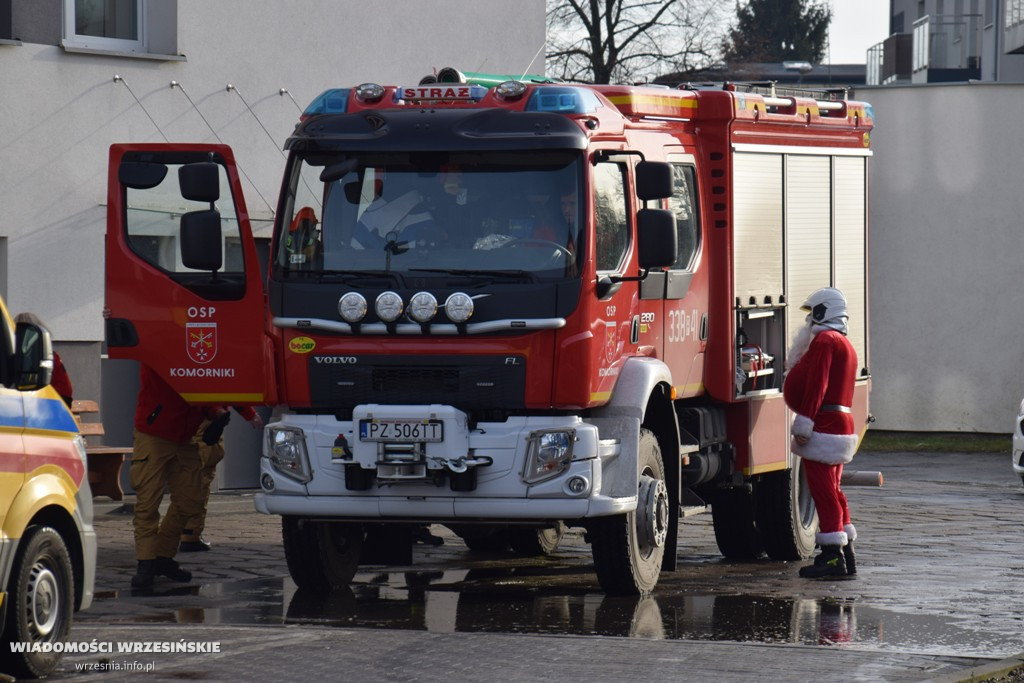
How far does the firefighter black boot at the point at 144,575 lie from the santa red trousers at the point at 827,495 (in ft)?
14.2

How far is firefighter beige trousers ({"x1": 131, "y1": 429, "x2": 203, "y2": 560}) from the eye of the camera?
11875 mm

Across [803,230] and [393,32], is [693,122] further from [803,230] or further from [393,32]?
[393,32]

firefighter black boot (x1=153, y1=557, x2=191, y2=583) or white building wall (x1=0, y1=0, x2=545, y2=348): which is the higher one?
white building wall (x1=0, y1=0, x2=545, y2=348)

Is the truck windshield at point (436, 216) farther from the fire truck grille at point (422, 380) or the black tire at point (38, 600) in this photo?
the black tire at point (38, 600)

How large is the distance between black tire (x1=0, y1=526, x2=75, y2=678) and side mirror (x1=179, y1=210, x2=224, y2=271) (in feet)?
8.52

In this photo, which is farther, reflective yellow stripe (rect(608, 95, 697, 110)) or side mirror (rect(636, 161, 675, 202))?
reflective yellow stripe (rect(608, 95, 697, 110))

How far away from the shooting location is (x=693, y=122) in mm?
12383

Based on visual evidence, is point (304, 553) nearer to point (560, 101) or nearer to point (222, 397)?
point (222, 397)

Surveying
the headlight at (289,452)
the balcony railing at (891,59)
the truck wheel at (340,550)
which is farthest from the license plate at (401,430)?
the balcony railing at (891,59)

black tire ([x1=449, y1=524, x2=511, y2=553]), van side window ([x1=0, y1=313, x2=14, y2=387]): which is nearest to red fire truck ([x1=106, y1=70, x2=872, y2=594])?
black tire ([x1=449, y1=524, x2=511, y2=553])

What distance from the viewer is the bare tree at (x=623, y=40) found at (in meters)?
44.0

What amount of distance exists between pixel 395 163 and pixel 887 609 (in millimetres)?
3823

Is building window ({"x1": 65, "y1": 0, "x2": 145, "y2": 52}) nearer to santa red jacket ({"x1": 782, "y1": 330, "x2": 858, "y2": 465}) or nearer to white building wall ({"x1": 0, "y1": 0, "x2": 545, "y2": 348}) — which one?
white building wall ({"x1": 0, "y1": 0, "x2": 545, "y2": 348})

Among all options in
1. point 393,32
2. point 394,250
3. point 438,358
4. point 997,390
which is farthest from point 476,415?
point 997,390
